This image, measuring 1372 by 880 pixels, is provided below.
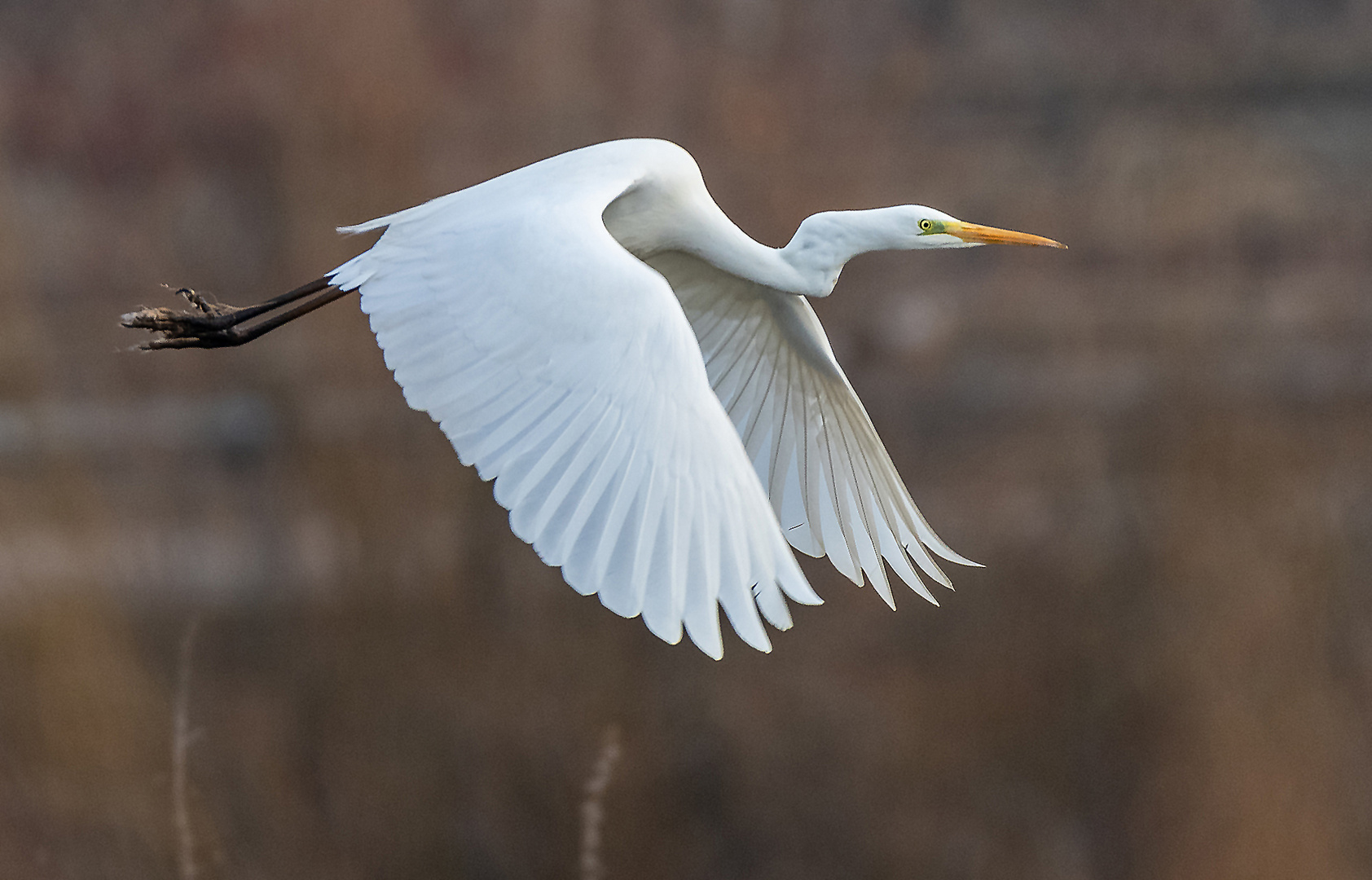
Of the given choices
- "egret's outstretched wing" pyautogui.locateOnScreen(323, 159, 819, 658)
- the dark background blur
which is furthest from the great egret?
the dark background blur

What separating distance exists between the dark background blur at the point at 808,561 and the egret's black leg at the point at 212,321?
4.67 ft

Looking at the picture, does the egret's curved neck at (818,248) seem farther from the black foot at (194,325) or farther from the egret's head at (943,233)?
the black foot at (194,325)

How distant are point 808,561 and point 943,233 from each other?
1.45 meters

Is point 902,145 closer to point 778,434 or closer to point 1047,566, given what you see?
point 1047,566

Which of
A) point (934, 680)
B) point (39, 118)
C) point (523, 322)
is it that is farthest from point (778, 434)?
point (39, 118)

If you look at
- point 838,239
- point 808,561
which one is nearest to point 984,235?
point 838,239

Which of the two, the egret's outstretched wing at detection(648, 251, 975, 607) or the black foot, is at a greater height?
the black foot

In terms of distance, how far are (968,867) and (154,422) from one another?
7.51 ft

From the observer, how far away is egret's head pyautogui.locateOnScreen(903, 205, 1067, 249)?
133 centimetres

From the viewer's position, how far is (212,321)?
4.94 feet

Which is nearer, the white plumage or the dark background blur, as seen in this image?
the white plumage

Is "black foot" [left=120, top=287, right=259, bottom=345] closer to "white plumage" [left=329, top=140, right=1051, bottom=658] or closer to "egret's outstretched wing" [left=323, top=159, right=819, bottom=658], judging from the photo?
"white plumage" [left=329, top=140, right=1051, bottom=658]

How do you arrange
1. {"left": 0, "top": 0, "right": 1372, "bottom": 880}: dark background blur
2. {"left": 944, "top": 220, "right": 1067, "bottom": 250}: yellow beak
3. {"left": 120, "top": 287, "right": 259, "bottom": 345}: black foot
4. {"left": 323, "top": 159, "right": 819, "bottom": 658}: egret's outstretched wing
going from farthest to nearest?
{"left": 0, "top": 0, "right": 1372, "bottom": 880}: dark background blur
{"left": 120, "top": 287, "right": 259, "bottom": 345}: black foot
{"left": 944, "top": 220, "right": 1067, "bottom": 250}: yellow beak
{"left": 323, "top": 159, "right": 819, "bottom": 658}: egret's outstretched wing

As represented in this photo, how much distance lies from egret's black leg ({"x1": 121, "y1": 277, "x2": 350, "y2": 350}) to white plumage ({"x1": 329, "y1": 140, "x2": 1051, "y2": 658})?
12 cm
